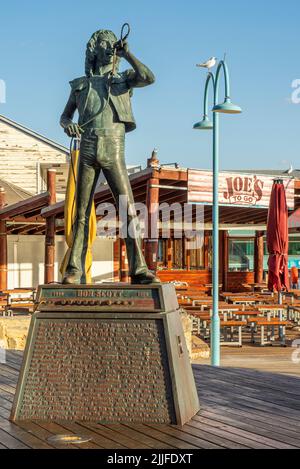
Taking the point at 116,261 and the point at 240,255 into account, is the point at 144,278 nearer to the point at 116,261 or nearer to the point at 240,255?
the point at 116,261

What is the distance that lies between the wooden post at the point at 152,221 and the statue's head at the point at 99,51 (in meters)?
10.1

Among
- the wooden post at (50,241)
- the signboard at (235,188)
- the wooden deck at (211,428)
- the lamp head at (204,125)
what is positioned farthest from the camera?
the wooden post at (50,241)

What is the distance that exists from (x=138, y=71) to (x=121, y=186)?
92 cm

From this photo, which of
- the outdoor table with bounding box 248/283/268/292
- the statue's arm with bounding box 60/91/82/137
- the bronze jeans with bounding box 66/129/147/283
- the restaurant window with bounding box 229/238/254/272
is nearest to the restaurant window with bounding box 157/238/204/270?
the restaurant window with bounding box 229/238/254/272

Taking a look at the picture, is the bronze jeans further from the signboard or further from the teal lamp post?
the signboard

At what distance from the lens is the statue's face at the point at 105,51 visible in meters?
6.25

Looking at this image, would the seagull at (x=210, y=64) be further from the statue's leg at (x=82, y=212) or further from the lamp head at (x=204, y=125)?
the statue's leg at (x=82, y=212)

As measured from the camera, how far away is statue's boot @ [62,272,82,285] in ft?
20.3

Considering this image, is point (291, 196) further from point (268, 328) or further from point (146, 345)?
Answer: point (146, 345)

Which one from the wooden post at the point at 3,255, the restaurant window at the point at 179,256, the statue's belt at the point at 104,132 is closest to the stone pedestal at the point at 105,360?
the statue's belt at the point at 104,132

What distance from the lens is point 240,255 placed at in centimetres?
3462

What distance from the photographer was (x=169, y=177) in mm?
17656
